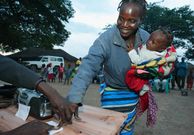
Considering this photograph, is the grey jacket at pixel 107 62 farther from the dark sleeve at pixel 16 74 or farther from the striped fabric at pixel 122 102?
the dark sleeve at pixel 16 74

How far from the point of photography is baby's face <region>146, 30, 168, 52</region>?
2291 mm

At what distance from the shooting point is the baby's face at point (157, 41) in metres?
2.29

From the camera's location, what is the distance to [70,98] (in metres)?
1.84

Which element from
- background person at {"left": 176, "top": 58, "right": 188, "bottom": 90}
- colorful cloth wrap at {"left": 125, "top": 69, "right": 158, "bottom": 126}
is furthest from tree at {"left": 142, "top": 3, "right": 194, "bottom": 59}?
colorful cloth wrap at {"left": 125, "top": 69, "right": 158, "bottom": 126}

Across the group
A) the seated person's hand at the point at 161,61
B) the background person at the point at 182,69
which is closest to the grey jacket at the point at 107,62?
the seated person's hand at the point at 161,61

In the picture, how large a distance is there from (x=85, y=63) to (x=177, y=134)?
137 inches

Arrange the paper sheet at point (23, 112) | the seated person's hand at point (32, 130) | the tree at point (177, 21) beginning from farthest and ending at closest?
the tree at point (177, 21) < the paper sheet at point (23, 112) < the seated person's hand at point (32, 130)

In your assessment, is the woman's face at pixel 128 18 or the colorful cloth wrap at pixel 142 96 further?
the colorful cloth wrap at pixel 142 96

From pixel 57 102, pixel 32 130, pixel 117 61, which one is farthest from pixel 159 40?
pixel 32 130

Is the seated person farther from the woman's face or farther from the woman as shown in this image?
the woman's face

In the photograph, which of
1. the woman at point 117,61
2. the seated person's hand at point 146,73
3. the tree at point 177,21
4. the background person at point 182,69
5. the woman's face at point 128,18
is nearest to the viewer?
the woman at point 117,61

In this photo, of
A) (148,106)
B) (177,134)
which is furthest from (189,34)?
(148,106)

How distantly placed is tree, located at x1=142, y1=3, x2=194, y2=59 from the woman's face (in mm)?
27168

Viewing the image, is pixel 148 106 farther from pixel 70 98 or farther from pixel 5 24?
pixel 5 24
